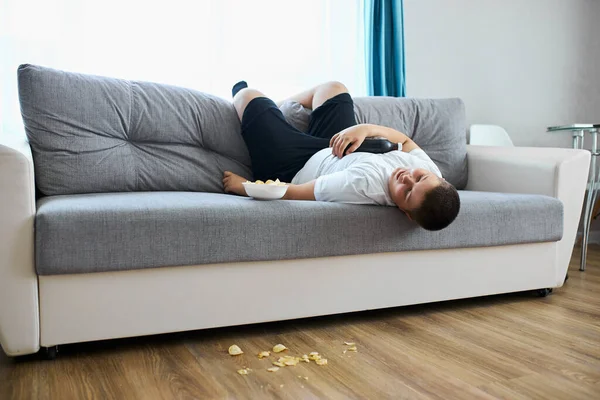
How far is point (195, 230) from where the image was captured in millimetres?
1688

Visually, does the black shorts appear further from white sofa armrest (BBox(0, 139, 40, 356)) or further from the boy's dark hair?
white sofa armrest (BBox(0, 139, 40, 356))

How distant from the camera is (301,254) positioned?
6.00 ft

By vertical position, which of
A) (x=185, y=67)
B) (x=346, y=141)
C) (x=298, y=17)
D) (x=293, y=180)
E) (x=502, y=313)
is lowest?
(x=502, y=313)

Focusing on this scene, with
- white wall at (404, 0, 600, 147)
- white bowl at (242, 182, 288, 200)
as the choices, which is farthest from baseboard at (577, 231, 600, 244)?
white bowl at (242, 182, 288, 200)

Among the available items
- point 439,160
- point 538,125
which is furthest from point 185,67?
point 538,125

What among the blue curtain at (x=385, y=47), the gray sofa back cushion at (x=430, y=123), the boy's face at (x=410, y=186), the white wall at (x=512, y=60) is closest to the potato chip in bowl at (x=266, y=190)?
the boy's face at (x=410, y=186)

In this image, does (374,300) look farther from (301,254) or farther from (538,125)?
(538,125)

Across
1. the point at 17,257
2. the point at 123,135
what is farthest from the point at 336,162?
the point at 17,257

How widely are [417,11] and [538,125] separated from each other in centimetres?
121

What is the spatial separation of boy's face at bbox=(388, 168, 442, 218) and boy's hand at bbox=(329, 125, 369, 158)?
0.26m

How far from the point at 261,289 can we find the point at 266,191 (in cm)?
30

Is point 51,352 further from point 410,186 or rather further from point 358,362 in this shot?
point 410,186

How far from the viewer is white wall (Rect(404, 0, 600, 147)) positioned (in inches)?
141

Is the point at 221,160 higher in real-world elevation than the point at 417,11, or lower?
lower
